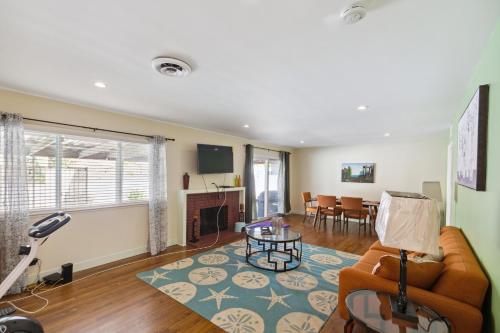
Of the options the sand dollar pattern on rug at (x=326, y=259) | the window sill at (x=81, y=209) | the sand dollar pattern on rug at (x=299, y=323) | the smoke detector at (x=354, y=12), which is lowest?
the sand dollar pattern on rug at (x=326, y=259)

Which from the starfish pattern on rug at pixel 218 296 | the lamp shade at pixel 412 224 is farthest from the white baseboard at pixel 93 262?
the lamp shade at pixel 412 224

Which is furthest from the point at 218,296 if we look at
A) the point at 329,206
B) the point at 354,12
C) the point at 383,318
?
the point at 329,206

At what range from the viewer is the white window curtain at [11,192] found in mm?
2463

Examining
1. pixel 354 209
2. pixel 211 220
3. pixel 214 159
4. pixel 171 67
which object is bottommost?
pixel 211 220

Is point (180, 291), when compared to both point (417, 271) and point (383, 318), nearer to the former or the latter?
point (383, 318)

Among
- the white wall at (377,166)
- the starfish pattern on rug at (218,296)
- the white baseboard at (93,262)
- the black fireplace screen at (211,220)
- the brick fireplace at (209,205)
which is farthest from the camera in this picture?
the white wall at (377,166)

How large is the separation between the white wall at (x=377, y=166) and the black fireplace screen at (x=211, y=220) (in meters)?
3.33

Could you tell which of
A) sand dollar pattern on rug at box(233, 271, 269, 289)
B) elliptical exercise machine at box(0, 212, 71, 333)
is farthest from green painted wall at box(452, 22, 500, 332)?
elliptical exercise machine at box(0, 212, 71, 333)

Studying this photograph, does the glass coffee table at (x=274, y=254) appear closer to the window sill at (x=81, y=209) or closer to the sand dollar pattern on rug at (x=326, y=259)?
the sand dollar pattern on rug at (x=326, y=259)

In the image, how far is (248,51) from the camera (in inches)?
65.1

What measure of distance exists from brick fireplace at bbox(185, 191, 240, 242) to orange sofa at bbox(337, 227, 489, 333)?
10.2 ft

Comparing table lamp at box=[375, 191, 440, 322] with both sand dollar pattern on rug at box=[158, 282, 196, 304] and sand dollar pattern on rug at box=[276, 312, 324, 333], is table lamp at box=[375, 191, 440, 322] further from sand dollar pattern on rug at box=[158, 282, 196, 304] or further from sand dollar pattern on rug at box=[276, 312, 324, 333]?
sand dollar pattern on rug at box=[158, 282, 196, 304]

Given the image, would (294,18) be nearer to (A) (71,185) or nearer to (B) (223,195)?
(A) (71,185)

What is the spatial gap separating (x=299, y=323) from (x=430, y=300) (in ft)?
3.58
